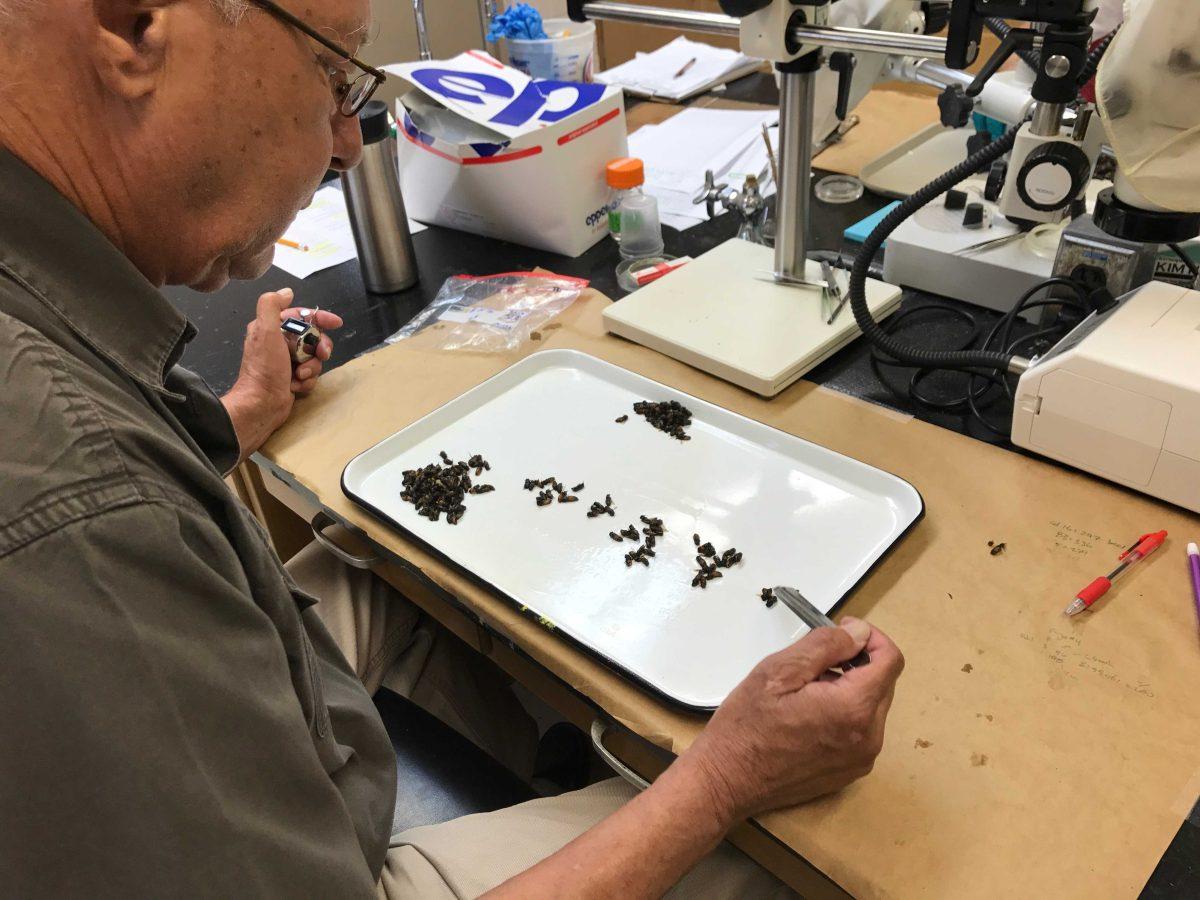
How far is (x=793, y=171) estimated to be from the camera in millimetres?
1216

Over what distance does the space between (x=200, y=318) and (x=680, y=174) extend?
3.29ft

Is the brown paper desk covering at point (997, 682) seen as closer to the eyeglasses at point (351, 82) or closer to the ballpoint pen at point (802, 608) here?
the ballpoint pen at point (802, 608)

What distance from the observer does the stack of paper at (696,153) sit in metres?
1.72

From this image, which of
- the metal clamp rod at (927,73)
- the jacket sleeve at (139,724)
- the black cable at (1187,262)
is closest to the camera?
the jacket sleeve at (139,724)

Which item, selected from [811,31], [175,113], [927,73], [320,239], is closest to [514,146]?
[320,239]

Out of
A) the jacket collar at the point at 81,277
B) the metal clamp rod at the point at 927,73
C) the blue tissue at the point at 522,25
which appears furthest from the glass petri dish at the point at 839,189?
the jacket collar at the point at 81,277

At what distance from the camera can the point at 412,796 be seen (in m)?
0.99

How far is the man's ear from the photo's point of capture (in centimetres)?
53

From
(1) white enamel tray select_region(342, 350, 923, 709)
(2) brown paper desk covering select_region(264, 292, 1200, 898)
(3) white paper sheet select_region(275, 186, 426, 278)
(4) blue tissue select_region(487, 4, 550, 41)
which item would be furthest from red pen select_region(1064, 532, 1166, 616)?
(4) blue tissue select_region(487, 4, 550, 41)

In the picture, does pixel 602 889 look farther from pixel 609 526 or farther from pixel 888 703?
pixel 609 526

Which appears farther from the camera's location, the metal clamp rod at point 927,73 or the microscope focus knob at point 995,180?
the metal clamp rod at point 927,73

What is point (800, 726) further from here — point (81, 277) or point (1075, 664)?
point (81, 277)

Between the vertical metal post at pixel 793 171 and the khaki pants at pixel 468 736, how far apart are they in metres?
0.76

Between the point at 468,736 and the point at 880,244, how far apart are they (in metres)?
0.87
